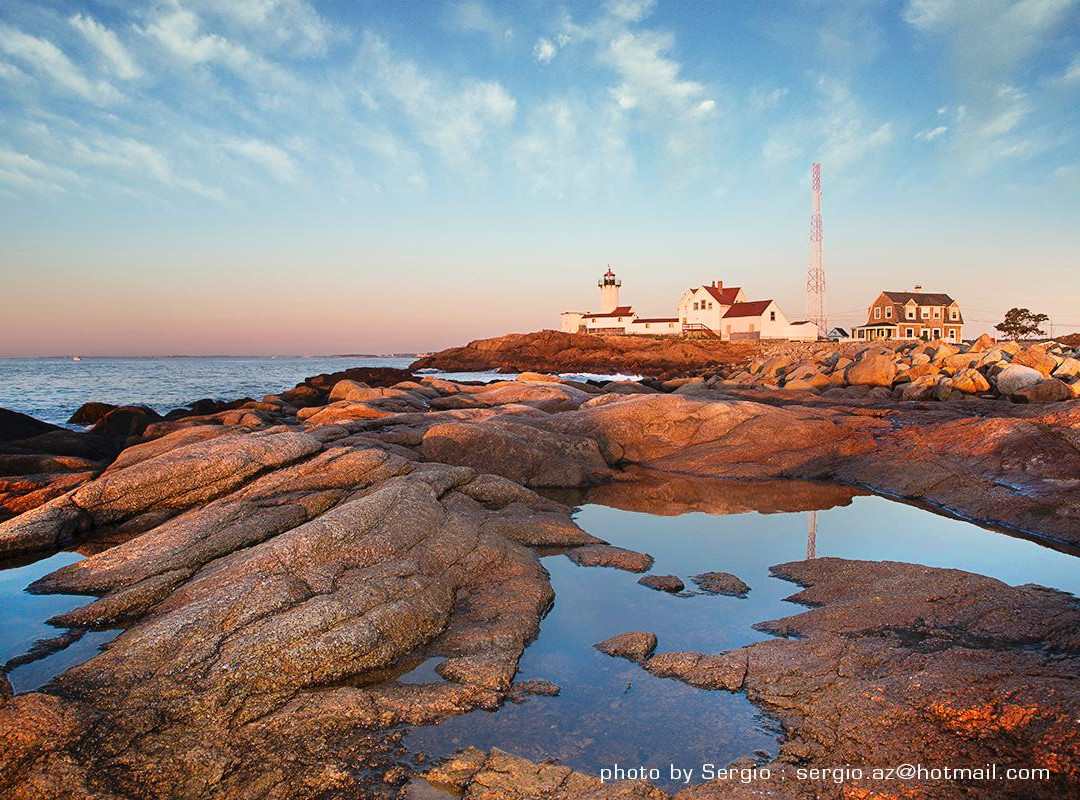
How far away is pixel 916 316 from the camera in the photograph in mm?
74438

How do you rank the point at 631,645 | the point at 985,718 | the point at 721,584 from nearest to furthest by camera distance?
the point at 985,718, the point at 631,645, the point at 721,584

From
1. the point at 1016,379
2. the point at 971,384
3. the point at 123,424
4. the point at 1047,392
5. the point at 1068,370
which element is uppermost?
the point at 1068,370

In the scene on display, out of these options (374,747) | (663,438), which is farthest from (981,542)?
(374,747)

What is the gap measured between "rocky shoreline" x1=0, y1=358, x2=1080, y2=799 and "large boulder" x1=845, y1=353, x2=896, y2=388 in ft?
36.5

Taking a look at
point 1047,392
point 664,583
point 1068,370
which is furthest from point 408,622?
point 1068,370

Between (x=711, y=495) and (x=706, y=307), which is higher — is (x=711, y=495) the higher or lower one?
the lower one

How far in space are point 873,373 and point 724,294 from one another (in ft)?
192

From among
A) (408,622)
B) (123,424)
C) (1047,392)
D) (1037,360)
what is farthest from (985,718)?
(1037,360)

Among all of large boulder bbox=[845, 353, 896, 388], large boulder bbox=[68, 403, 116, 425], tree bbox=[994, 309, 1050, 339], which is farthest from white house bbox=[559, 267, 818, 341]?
large boulder bbox=[68, 403, 116, 425]

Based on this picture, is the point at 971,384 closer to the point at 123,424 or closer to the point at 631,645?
the point at 631,645

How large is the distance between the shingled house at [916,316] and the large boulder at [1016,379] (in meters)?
59.8

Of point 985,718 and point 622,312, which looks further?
point 622,312

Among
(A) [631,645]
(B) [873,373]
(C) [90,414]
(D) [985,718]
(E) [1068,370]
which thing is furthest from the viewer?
(C) [90,414]

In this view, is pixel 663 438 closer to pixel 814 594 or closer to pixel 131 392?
pixel 814 594
